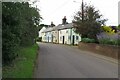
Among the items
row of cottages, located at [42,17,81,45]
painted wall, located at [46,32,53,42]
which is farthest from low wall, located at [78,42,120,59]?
painted wall, located at [46,32,53,42]

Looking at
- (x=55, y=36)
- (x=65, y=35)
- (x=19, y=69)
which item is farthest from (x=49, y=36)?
(x=19, y=69)

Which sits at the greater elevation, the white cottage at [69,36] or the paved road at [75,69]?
the white cottage at [69,36]

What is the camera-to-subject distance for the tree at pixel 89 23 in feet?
143

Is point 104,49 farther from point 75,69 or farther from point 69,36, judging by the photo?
point 69,36

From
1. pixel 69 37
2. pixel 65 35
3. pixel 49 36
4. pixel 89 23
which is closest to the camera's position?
pixel 89 23

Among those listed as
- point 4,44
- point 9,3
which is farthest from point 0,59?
point 9,3

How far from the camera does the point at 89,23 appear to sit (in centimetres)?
4353

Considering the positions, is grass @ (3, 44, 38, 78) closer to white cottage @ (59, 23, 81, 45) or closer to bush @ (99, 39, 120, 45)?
bush @ (99, 39, 120, 45)

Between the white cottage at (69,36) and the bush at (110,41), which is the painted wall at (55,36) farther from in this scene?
the bush at (110,41)

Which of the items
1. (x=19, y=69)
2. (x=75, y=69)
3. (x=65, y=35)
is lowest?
(x=75, y=69)

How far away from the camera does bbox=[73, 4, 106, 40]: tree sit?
43562mm

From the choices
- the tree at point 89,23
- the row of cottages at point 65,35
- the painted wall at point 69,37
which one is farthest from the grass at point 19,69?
the painted wall at point 69,37

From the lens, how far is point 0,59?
14.2 metres

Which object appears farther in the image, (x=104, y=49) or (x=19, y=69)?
(x=104, y=49)
